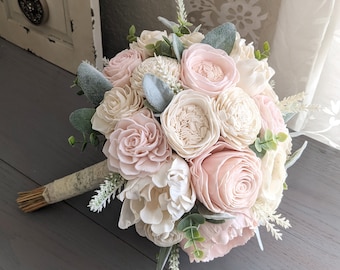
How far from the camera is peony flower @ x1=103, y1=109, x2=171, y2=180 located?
0.56 metres

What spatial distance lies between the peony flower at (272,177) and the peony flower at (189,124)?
9 centimetres

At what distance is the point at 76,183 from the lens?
72 centimetres

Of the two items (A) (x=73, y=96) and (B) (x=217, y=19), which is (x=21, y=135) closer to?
(A) (x=73, y=96)

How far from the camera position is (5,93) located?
3.18ft

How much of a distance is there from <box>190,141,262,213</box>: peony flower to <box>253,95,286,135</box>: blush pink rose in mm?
55

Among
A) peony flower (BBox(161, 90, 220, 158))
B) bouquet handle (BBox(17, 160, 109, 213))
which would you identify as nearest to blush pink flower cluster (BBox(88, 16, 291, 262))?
peony flower (BBox(161, 90, 220, 158))

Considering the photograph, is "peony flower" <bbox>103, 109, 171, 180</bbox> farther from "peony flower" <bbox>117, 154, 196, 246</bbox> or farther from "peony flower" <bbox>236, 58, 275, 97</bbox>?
"peony flower" <bbox>236, 58, 275, 97</bbox>

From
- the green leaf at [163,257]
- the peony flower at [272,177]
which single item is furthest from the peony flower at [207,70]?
the green leaf at [163,257]

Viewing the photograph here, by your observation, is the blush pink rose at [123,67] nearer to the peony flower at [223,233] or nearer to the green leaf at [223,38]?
the green leaf at [223,38]

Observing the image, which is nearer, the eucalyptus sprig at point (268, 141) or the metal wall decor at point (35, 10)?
the eucalyptus sprig at point (268, 141)

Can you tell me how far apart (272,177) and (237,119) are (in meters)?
0.11

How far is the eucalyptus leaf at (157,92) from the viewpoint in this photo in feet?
1.84

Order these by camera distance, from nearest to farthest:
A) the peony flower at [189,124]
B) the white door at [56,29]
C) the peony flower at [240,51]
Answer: the peony flower at [189,124] < the peony flower at [240,51] < the white door at [56,29]

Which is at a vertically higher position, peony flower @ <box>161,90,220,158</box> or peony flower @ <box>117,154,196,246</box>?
peony flower @ <box>161,90,220,158</box>
